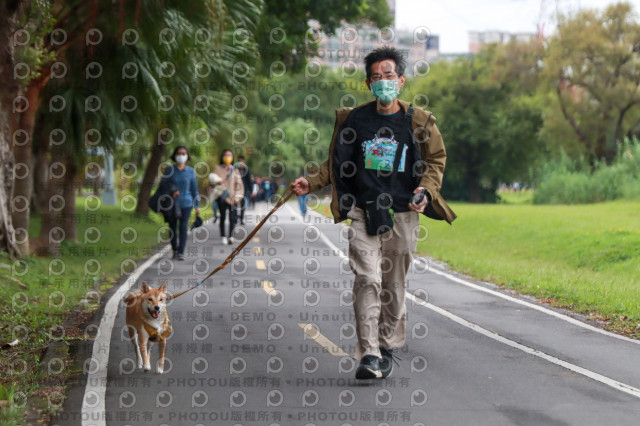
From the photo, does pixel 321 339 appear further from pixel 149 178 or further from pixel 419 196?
pixel 149 178

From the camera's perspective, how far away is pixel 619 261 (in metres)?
18.0

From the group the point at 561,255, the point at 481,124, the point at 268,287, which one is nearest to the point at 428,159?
the point at 268,287

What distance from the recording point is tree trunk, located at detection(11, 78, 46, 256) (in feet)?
53.1

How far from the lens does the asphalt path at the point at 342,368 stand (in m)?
6.03

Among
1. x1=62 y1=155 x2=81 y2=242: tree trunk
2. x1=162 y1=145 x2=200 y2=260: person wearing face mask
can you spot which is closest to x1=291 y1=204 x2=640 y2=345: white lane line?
x1=162 y1=145 x2=200 y2=260: person wearing face mask

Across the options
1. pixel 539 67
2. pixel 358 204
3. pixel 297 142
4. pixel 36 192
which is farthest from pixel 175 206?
pixel 297 142

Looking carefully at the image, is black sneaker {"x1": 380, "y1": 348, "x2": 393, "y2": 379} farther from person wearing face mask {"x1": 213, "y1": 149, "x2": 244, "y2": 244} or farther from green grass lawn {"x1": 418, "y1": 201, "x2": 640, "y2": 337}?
person wearing face mask {"x1": 213, "y1": 149, "x2": 244, "y2": 244}

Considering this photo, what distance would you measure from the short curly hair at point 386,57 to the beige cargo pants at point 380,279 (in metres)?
1.09

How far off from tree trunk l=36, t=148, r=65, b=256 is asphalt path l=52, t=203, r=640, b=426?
5264 millimetres

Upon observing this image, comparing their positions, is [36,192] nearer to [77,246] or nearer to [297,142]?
[77,246]

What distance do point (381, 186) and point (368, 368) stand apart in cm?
137

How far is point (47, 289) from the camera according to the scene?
42.8 ft

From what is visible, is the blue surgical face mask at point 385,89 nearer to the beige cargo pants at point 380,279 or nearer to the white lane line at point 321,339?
the beige cargo pants at point 380,279

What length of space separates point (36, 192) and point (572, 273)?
2230 centimetres
